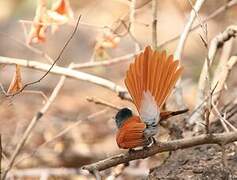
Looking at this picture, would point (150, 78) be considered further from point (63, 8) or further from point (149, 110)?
point (63, 8)

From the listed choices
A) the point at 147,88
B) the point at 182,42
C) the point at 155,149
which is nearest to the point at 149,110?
the point at 147,88

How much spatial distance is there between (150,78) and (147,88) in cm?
3

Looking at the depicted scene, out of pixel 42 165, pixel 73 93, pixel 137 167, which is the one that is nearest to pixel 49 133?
pixel 42 165

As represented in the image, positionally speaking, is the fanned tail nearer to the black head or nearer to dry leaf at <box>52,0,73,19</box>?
the black head

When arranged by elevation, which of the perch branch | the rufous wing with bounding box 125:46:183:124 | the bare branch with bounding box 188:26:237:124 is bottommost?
the perch branch

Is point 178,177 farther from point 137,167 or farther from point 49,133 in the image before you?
point 49,133

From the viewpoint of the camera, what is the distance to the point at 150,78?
2.06 m

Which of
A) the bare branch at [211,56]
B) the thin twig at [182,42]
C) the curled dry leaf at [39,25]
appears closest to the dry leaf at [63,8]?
the curled dry leaf at [39,25]

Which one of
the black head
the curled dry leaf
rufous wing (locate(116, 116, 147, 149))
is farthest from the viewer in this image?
the curled dry leaf

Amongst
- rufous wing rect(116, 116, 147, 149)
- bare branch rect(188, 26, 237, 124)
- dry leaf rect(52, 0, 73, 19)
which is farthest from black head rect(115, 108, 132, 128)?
dry leaf rect(52, 0, 73, 19)

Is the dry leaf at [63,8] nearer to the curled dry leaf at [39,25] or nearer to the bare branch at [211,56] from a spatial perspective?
the curled dry leaf at [39,25]

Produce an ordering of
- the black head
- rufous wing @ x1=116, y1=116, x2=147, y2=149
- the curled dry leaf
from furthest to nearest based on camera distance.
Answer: the curled dry leaf → the black head → rufous wing @ x1=116, y1=116, x2=147, y2=149

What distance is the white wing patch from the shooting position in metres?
2.05

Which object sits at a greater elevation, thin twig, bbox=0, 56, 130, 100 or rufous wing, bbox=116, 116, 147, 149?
thin twig, bbox=0, 56, 130, 100
